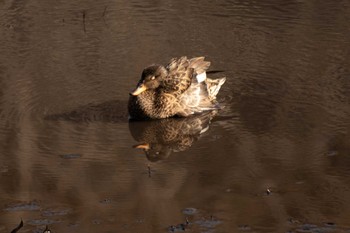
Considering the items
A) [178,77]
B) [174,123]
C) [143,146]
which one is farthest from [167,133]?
[178,77]

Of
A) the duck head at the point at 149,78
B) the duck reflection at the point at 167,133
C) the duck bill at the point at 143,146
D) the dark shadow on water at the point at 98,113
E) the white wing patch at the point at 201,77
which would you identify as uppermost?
the duck head at the point at 149,78

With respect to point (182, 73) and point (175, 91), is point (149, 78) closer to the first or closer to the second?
point (175, 91)

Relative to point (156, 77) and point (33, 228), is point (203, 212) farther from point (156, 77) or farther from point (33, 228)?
point (156, 77)

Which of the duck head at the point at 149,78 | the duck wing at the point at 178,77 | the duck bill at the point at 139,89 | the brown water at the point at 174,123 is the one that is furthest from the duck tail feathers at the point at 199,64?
the duck bill at the point at 139,89

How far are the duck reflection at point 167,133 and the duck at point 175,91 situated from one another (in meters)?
0.11

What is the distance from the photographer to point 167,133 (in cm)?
1077

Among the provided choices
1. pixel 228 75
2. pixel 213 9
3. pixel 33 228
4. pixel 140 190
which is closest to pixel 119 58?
Answer: pixel 228 75

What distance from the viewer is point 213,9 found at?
1480 centimetres

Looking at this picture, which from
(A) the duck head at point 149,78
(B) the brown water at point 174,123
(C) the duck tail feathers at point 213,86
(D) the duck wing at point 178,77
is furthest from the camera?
(C) the duck tail feathers at point 213,86

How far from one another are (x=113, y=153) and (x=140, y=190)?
104cm

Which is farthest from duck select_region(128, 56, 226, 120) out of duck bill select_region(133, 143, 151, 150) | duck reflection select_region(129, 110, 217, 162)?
duck bill select_region(133, 143, 151, 150)

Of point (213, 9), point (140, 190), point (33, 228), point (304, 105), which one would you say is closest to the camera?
point (33, 228)

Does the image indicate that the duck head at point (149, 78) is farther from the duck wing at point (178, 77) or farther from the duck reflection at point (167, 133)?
the duck reflection at point (167, 133)

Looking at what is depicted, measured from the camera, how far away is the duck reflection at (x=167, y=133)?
10.1 m
